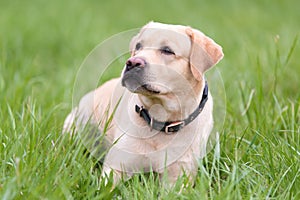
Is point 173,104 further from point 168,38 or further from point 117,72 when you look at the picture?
point 117,72

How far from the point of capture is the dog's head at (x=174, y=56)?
2.89 meters

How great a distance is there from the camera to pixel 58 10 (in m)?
7.52

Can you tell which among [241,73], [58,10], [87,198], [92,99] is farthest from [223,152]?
[58,10]

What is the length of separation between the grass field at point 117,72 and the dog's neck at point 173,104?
277 mm

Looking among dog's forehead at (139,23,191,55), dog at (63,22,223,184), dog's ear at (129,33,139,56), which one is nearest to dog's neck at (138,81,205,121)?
dog at (63,22,223,184)

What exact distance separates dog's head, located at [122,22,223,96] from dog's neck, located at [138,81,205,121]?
29mm

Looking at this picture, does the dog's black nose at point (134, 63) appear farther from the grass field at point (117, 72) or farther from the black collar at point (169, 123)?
the grass field at point (117, 72)

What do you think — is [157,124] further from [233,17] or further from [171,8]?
[171,8]

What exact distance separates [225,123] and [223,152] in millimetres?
519

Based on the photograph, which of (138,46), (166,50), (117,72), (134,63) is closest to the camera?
(134,63)

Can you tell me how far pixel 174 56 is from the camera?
2.97m

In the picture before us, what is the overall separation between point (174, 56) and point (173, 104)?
248 millimetres

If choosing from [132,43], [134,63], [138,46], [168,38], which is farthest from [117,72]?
[134,63]

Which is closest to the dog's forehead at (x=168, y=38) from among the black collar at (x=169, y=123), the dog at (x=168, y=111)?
the dog at (x=168, y=111)
